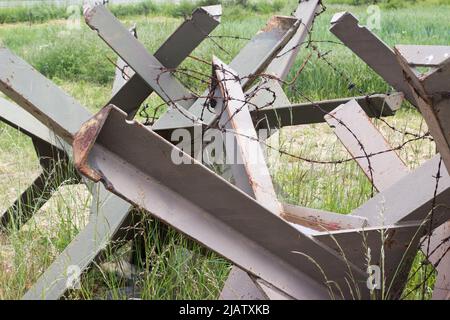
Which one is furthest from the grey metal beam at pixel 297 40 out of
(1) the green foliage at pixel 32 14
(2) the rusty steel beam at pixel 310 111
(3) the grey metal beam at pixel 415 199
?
(1) the green foliage at pixel 32 14

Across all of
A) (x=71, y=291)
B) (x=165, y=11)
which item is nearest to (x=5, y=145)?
(x=71, y=291)

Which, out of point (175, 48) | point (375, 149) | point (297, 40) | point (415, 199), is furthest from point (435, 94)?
A: point (297, 40)

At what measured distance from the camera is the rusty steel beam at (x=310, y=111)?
3.05m

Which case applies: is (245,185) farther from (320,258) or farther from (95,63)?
(95,63)

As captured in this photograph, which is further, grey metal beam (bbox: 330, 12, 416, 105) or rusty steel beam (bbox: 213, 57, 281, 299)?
grey metal beam (bbox: 330, 12, 416, 105)

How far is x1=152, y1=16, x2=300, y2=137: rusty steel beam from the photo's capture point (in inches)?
104

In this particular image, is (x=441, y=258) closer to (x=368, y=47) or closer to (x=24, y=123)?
(x=368, y=47)

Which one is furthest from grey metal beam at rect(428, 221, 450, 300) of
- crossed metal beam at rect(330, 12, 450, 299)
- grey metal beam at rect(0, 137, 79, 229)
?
grey metal beam at rect(0, 137, 79, 229)

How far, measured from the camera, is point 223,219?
190cm

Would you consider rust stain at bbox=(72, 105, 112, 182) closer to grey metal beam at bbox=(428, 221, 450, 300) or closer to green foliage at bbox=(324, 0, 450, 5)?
grey metal beam at bbox=(428, 221, 450, 300)

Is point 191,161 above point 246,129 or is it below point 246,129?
below

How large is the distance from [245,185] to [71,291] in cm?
65

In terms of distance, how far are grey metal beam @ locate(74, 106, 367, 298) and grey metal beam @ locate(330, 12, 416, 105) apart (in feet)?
3.40

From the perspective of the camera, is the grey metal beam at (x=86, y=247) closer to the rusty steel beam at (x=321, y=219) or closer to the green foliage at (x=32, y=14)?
the rusty steel beam at (x=321, y=219)
